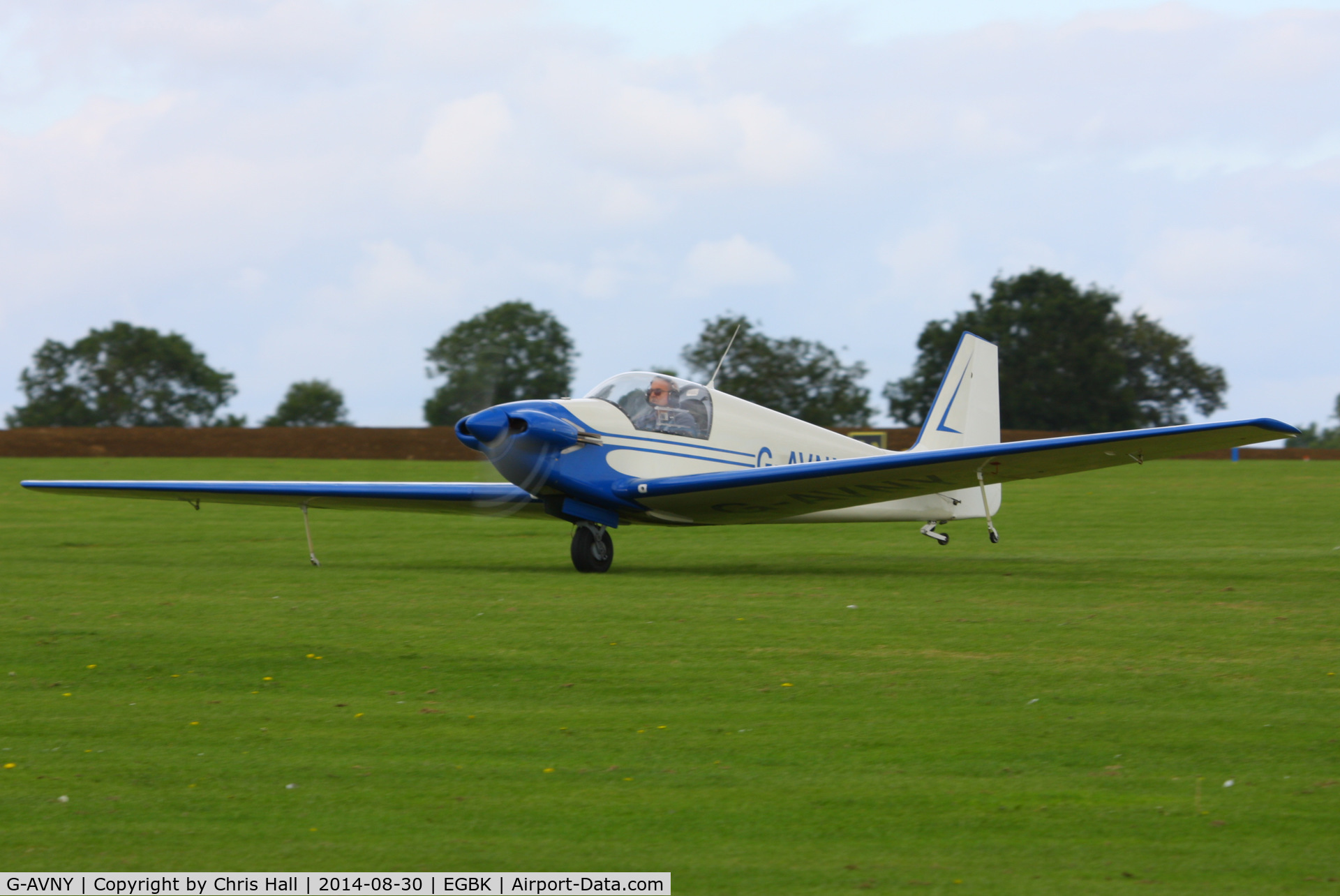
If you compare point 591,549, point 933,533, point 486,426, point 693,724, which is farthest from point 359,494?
point 693,724

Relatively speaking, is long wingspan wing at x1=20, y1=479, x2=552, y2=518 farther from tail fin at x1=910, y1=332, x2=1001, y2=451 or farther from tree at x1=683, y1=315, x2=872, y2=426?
tree at x1=683, y1=315, x2=872, y2=426

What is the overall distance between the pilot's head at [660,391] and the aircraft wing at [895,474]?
838 millimetres

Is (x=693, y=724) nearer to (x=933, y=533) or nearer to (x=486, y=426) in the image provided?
(x=486, y=426)

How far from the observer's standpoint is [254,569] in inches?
510

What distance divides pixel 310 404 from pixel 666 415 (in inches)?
3450

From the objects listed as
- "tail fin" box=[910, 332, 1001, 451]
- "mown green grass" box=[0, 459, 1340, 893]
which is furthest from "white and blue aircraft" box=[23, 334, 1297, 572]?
"mown green grass" box=[0, 459, 1340, 893]

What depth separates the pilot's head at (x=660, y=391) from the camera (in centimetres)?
1337

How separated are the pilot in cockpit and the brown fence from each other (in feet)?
109

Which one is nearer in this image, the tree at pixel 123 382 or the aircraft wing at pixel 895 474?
the aircraft wing at pixel 895 474

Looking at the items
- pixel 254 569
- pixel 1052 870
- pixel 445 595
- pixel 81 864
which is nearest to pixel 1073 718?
pixel 1052 870

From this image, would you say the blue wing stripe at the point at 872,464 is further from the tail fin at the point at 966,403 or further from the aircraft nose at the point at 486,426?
the tail fin at the point at 966,403

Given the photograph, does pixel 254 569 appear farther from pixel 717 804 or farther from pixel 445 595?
pixel 717 804

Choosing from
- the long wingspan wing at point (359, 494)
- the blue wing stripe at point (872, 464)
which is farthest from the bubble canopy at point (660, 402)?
the long wingspan wing at point (359, 494)

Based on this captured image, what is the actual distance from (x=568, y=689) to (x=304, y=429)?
43.2 meters
